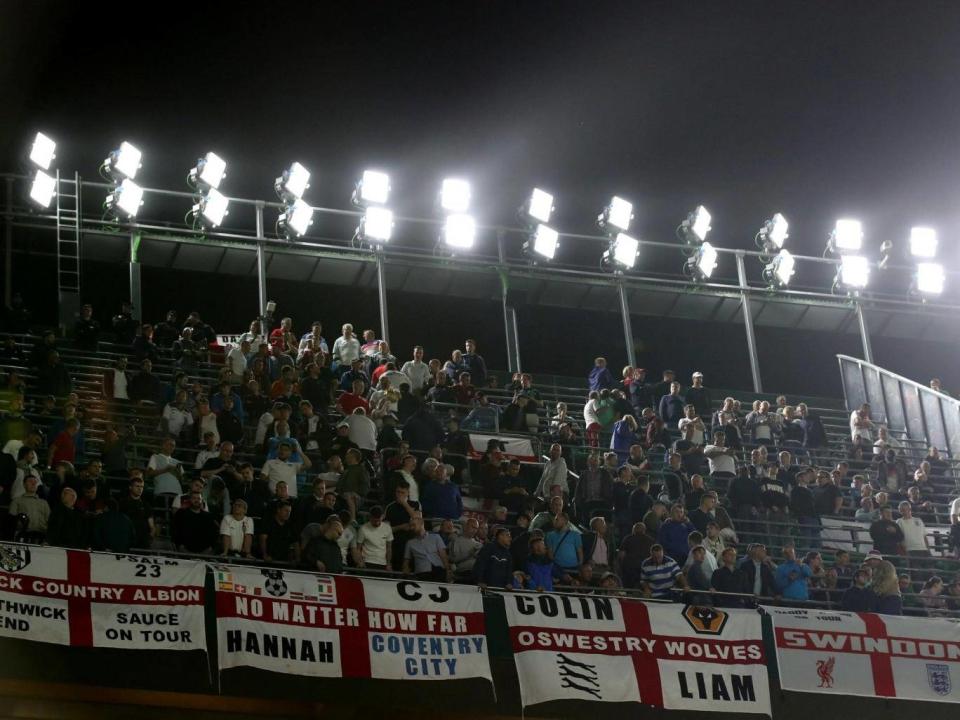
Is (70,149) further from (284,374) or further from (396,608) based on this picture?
(396,608)

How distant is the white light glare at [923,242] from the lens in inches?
1314

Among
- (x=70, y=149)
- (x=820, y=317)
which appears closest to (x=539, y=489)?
(x=820, y=317)

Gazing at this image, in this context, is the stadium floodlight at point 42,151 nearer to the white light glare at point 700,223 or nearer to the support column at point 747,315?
the white light glare at point 700,223

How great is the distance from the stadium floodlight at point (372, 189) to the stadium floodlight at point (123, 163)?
4.26m

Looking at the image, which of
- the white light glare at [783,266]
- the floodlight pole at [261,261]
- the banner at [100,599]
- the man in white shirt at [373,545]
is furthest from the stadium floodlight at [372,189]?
the banner at [100,599]

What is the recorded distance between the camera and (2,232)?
26500 mm

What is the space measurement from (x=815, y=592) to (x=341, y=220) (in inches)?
596

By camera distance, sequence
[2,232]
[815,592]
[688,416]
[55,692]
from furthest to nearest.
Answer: [2,232] → [688,416] → [815,592] → [55,692]

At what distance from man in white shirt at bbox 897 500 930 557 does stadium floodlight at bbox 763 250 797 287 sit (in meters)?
12.1

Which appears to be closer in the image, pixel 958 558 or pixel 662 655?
pixel 662 655

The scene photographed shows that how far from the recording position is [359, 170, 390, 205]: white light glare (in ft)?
96.1

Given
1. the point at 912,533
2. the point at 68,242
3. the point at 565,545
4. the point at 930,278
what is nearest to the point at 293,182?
the point at 68,242

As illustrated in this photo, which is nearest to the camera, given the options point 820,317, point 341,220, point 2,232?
point 2,232

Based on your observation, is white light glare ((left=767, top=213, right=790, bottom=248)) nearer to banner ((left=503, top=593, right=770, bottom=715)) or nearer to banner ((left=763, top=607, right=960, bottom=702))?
banner ((left=763, top=607, right=960, bottom=702))
